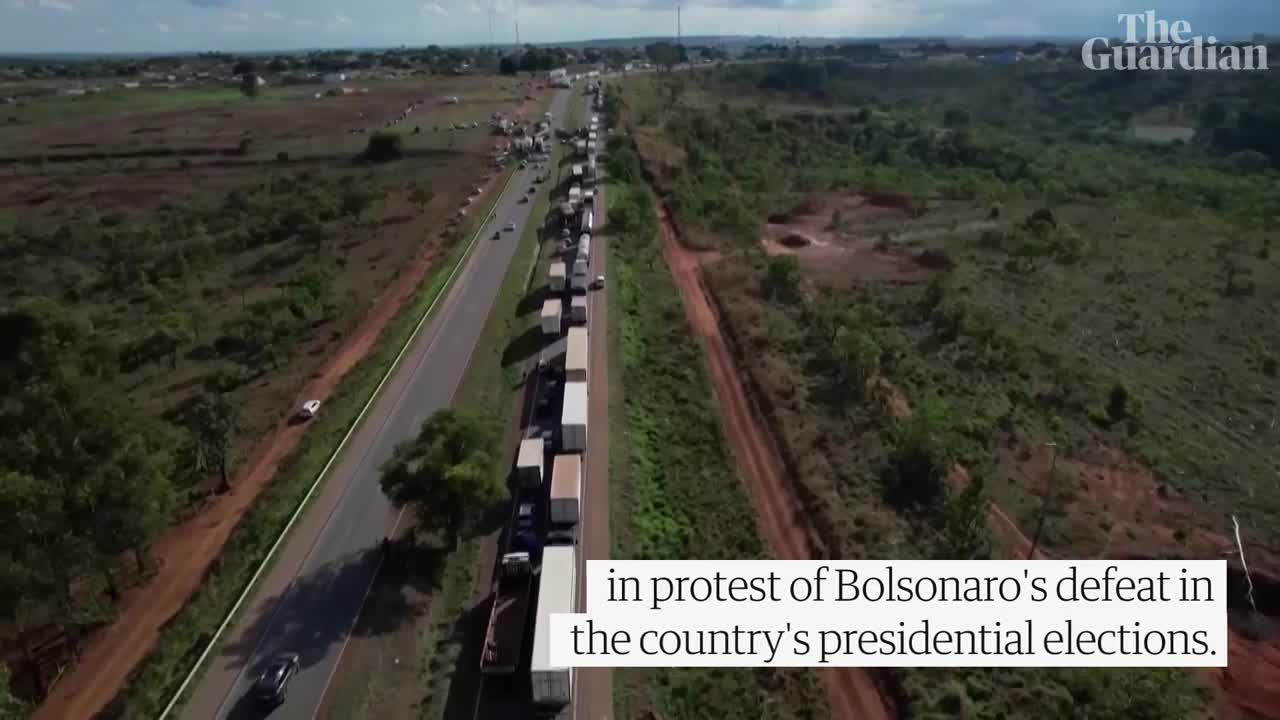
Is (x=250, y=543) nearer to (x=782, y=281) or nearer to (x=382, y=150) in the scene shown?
(x=782, y=281)

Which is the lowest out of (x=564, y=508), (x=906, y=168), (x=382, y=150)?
(x=564, y=508)

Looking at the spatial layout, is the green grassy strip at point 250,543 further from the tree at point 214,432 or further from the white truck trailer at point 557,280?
the white truck trailer at point 557,280

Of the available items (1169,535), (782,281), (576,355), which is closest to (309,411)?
(576,355)

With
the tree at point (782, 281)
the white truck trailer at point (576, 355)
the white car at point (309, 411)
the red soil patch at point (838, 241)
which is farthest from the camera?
the red soil patch at point (838, 241)

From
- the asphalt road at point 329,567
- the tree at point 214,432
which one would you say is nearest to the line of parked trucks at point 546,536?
the asphalt road at point 329,567

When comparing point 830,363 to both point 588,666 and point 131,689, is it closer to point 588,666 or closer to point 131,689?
point 588,666

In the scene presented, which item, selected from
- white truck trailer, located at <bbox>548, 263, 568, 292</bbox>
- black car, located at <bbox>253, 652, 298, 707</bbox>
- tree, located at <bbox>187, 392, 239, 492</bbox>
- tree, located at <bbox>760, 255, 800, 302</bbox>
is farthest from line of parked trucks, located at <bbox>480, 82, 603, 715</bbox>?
tree, located at <bbox>760, 255, 800, 302</bbox>

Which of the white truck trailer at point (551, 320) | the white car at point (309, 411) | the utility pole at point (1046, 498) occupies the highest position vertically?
the white truck trailer at point (551, 320)
